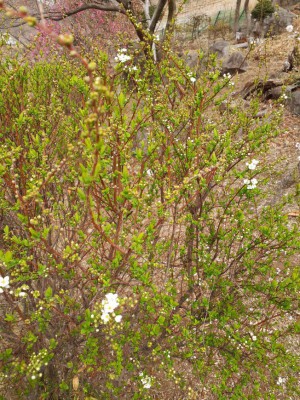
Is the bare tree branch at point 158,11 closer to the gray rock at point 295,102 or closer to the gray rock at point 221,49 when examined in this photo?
the gray rock at point 295,102

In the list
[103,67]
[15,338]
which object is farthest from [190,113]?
[15,338]

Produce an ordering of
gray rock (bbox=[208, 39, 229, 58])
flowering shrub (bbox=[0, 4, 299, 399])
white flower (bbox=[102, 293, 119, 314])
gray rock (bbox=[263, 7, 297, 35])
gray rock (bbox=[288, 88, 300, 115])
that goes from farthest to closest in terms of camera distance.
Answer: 1. gray rock (bbox=[263, 7, 297, 35])
2. gray rock (bbox=[208, 39, 229, 58])
3. gray rock (bbox=[288, 88, 300, 115])
4. flowering shrub (bbox=[0, 4, 299, 399])
5. white flower (bbox=[102, 293, 119, 314])

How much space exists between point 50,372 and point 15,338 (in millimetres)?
697

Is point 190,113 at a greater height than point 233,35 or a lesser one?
greater

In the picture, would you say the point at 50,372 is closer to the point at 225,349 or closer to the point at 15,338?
the point at 15,338

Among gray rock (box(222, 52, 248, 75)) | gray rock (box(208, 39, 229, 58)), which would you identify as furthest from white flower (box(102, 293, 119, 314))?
gray rock (box(208, 39, 229, 58))

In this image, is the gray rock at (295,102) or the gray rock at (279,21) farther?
the gray rock at (279,21)

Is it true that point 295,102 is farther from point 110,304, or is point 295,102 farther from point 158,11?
point 110,304

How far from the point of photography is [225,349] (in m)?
3.17

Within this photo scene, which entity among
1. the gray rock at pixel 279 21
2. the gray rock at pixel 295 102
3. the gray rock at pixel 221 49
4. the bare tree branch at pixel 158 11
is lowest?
the gray rock at pixel 295 102

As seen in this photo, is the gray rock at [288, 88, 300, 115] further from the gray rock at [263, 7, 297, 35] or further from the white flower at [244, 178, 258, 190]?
the gray rock at [263, 7, 297, 35]

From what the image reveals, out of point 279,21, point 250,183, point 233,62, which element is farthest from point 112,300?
point 279,21

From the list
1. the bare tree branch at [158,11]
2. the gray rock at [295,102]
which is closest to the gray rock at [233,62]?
the gray rock at [295,102]

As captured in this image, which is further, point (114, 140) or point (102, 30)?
point (102, 30)
